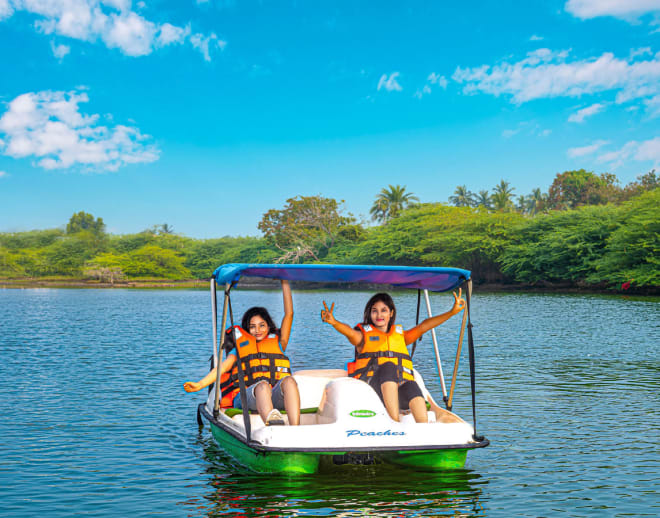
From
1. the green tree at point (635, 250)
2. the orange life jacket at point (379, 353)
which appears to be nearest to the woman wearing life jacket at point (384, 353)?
the orange life jacket at point (379, 353)

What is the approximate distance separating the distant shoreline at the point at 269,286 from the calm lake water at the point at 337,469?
2354 cm

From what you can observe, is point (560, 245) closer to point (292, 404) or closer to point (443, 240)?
point (443, 240)

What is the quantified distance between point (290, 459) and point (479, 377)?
7303mm

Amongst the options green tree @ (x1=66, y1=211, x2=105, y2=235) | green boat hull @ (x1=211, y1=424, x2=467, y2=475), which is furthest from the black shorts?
green tree @ (x1=66, y1=211, x2=105, y2=235)

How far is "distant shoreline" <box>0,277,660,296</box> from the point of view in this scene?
42.9 m

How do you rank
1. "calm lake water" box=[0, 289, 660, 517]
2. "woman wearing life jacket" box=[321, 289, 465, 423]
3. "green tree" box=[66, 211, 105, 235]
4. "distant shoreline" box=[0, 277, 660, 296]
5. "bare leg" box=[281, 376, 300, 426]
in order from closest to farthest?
"calm lake water" box=[0, 289, 660, 517] → "bare leg" box=[281, 376, 300, 426] → "woman wearing life jacket" box=[321, 289, 465, 423] → "distant shoreline" box=[0, 277, 660, 296] → "green tree" box=[66, 211, 105, 235]

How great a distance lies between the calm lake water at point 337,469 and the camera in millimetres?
5996

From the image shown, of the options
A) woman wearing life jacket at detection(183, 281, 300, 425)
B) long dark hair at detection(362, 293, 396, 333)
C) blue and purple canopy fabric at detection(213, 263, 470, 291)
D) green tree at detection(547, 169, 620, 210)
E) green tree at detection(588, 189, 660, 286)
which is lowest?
woman wearing life jacket at detection(183, 281, 300, 425)

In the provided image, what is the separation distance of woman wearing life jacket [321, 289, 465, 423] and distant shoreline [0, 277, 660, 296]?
3047cm

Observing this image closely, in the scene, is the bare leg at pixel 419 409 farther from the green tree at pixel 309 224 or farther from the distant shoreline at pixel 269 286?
the green tree at pixel 309 224

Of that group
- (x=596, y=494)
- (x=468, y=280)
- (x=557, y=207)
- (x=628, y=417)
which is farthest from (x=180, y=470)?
(x=557, y=207)

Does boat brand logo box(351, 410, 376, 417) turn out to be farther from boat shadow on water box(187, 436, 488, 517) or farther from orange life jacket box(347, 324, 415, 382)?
orange life jacket box(347, 324, 415, 382)

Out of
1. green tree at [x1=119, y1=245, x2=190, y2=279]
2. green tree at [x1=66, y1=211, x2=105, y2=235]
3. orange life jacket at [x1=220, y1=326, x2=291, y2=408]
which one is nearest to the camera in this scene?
orange life jacket at [x1=220, y1=326, x2=291, y2=408]

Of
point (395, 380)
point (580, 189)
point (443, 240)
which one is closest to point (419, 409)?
point (395, 380)
